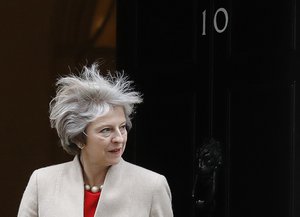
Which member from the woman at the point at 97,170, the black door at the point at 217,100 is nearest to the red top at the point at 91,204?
the woman at the point at 97,170

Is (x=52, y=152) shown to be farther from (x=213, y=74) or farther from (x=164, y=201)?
(x=164, y=201)

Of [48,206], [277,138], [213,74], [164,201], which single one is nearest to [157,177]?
[164,201]

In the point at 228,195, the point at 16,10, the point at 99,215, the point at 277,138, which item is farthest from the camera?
the point at 16,10

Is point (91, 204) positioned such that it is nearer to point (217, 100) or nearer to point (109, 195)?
point (109, 195)

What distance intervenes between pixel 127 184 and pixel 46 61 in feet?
9.48

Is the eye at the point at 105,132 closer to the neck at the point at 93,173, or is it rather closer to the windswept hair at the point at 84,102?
the windswept hair at the point at 84,102

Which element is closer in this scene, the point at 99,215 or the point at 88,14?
the point at 99,215

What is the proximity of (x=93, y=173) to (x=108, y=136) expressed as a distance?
0.24 meters

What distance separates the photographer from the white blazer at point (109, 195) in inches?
131

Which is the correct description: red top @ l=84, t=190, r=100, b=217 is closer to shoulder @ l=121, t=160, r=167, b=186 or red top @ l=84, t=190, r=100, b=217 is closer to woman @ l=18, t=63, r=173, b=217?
woman @ l=18, t=63, r=173, b=217

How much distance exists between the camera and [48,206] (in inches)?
134

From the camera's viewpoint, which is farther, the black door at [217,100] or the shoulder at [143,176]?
the black door at [217,100]

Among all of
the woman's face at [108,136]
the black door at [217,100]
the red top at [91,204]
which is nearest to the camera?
the woman's face at [108,136]

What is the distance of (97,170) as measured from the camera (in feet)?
11.2
